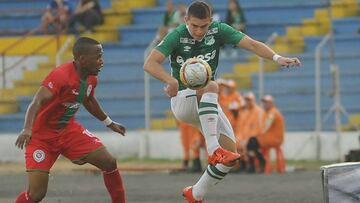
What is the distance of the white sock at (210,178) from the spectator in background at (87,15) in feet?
55.2

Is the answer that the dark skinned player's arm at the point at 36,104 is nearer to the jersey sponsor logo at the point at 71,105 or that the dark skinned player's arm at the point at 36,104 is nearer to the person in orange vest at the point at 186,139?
the jersey sponsor logo at the point at 71,105

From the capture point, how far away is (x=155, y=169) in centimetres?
2439

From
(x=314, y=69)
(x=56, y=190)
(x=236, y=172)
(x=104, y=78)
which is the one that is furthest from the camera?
(x=104, y=78)

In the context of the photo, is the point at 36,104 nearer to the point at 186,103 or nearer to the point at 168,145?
the point at 186,103

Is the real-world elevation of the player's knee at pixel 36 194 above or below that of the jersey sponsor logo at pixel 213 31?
below

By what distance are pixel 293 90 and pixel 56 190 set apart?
32.6 feet

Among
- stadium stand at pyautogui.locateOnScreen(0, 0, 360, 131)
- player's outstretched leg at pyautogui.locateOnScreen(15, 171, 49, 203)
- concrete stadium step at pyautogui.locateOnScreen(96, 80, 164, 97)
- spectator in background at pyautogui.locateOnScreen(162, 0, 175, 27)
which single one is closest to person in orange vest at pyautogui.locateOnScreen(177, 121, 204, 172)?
stadium stand at pyautogui.locateOnScreen(0, 0, 360, 131)

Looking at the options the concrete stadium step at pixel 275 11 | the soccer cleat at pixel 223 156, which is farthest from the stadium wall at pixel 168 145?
the soccer cleat at pixel 223 156

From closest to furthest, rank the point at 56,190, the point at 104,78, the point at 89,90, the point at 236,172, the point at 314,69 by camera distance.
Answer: the point at 89,90 < the point at 56,190 < the point at 236,172 < the point at 314,69 < the point at 104,78

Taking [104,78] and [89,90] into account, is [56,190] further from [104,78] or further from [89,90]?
[104,78]

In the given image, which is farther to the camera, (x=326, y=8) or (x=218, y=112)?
A: (x=326, y=8)

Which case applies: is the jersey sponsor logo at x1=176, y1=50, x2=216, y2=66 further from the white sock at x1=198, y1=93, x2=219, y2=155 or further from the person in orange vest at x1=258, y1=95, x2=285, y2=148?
the person in orange vest at x1=258, y1=95, x2=285, y2=148

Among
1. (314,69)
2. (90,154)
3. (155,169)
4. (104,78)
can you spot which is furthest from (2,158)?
(90,154)

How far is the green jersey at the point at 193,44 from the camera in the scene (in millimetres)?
13383
